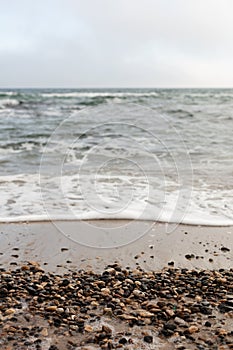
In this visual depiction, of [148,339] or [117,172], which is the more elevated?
[117,172]

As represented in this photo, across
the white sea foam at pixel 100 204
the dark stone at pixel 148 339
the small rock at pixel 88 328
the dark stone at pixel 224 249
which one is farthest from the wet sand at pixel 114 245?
the dark stone at pixel 148 339

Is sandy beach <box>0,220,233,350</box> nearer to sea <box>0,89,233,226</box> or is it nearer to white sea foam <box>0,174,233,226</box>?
white sea foam <box>0,174,233,226</box>

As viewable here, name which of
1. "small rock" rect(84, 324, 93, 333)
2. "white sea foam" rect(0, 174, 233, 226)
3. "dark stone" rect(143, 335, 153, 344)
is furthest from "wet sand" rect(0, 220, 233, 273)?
"dark stone" rect(143, 335, 153, 344)

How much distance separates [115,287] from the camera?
8.75 ft

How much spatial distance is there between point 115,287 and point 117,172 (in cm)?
414

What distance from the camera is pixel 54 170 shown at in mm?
6930

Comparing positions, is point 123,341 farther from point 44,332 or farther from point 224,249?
point 224,249

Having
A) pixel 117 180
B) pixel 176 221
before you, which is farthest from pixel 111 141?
pixel 176 221

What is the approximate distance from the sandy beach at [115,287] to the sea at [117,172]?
20.5 inches

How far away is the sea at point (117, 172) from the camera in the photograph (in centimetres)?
457

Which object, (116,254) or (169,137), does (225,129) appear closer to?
(169,137)

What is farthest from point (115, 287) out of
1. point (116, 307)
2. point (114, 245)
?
point (114, 245)

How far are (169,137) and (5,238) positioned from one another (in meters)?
7.84

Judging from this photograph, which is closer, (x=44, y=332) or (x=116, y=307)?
(x=44, y=332)
